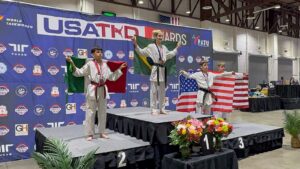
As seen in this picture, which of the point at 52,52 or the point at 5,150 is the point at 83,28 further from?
the point at 5,150

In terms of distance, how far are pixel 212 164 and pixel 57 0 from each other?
893 centimetres

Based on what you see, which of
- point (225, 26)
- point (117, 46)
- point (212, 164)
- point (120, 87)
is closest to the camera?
point (212, 164)

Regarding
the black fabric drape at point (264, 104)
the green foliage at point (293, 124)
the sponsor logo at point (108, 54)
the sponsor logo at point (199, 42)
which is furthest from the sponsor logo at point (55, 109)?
the black fabric drape at point (264, 104)

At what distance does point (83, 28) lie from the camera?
5883mm

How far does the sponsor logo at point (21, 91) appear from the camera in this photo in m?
5.12

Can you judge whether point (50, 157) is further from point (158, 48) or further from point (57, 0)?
point (57, 0)

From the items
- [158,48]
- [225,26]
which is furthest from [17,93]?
[225,26]

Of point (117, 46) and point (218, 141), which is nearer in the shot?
point (218, 141)

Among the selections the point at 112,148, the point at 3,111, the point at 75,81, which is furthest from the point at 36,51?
the point at 112,148

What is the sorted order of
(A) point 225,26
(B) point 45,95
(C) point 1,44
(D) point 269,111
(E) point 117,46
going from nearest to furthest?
(C) point 1,44 → (B) point 45,95 → (E) point 117,46 → (D) point 269,111 → (A) point 225,26

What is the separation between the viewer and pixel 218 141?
11.2ft

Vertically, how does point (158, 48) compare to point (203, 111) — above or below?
above

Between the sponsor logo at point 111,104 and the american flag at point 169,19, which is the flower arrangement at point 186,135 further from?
the american flag at point 169,19

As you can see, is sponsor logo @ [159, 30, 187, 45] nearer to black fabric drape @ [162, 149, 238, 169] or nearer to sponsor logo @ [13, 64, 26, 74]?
sponsor logo @ [13, 64, 26, 74]
